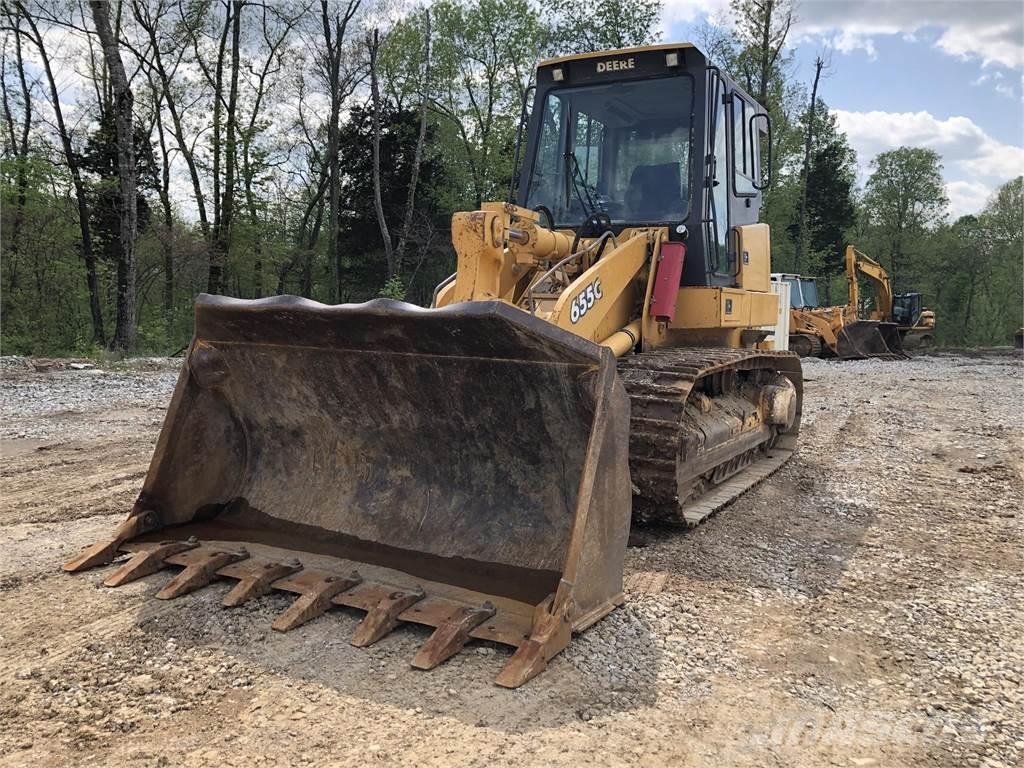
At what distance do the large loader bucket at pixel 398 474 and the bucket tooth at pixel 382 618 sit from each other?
0.04 feet

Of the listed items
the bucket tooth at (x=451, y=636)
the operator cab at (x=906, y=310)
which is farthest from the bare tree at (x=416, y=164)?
the bucket tooth at (x=451, y=636)

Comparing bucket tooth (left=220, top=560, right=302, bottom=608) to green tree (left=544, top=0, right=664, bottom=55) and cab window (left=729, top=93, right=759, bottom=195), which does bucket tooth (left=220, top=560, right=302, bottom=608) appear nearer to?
cab window (left=729, top=93, right=759, bottom=195)

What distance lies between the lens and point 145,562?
139 inches

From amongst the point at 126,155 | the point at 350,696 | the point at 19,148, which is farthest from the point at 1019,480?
the point at 19,148

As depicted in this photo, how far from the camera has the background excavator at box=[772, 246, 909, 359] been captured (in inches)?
814

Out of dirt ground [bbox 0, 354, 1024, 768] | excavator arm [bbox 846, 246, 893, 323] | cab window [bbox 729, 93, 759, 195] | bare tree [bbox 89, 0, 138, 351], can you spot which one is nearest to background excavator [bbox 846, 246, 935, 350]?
excavator arm [bbox 846, 246, 893, 323]

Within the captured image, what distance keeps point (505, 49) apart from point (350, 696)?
92.1ft

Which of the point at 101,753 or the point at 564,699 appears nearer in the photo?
the point at 101,753

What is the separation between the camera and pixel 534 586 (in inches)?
127

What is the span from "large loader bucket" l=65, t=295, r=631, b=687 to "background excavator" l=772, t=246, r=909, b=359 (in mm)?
17658

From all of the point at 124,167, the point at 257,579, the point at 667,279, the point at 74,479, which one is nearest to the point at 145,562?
the point at 257,579

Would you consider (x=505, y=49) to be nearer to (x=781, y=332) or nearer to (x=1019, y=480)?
(x=781, y=332)

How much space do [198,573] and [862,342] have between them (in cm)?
2022

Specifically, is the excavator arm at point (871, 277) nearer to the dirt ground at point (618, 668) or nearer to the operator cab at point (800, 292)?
the operator cab at point (800, 292)
